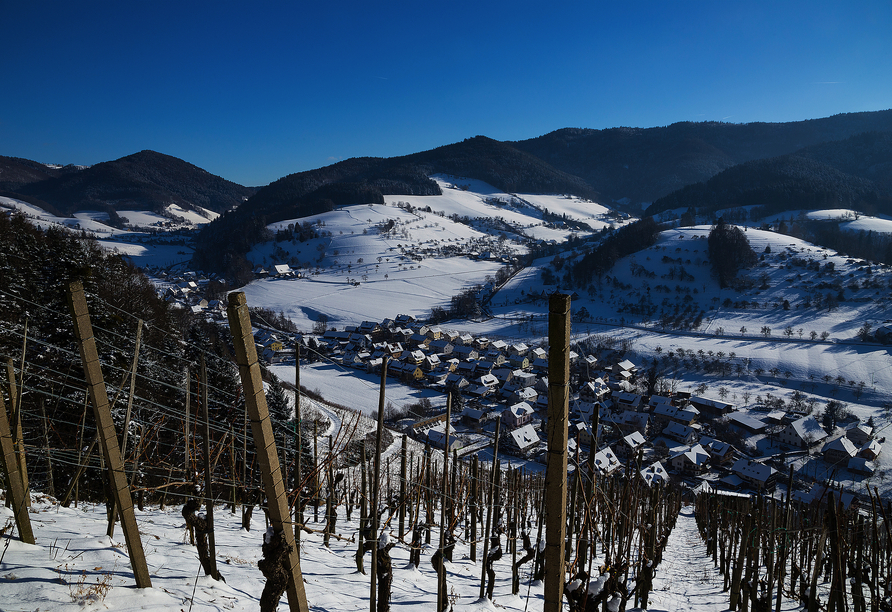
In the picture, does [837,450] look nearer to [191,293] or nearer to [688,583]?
[688,583]

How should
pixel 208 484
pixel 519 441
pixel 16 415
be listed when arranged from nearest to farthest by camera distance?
pixel 208 484 < pixel 16 415 < pixel 519 441

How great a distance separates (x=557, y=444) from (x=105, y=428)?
360 centimetres

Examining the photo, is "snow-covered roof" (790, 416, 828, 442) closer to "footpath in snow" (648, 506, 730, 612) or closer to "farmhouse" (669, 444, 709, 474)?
"farmhouse" (669, 444, 709, 474)

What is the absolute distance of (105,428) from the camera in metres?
3.57

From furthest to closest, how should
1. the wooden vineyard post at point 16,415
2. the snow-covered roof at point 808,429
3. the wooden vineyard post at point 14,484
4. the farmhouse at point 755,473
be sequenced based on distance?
the snow-covered roof at point 808,429
the farmhouse at point 755,473
the wooden vineyard post at point 16,415
the wooden vineyard post at point 14,484

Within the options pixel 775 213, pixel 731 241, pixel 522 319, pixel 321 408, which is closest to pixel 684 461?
pixel 321 408

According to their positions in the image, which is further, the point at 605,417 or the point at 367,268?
the point at 367,268

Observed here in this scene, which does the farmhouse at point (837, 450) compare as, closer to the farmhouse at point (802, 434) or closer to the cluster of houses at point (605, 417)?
the cluster of houses at point (605, 417)

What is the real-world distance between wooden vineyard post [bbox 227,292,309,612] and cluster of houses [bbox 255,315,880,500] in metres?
14.0

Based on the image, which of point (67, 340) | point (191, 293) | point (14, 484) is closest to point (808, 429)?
point (14, 484)

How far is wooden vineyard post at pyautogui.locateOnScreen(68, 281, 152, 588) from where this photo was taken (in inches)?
135

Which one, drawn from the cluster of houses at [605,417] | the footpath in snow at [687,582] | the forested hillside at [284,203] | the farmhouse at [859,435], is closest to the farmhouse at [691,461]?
the cluster of houses at [605,417]

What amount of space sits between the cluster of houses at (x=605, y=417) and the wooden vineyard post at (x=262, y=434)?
1402 cm

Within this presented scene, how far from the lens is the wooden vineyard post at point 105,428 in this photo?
3439 millimetres
